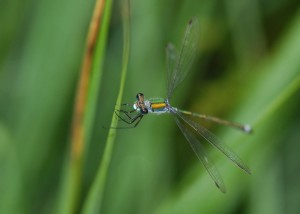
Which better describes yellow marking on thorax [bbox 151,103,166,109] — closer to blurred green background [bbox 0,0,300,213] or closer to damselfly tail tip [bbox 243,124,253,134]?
blurred green background [bbox 0,0,300,213]

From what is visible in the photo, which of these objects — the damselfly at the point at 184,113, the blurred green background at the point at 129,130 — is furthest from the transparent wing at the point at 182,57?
the blurred green background at the point at 129,130

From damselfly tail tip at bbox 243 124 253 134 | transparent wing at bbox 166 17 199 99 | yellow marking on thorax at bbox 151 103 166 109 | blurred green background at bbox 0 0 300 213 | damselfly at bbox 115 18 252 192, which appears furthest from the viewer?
transparent wing at bbox 166 17 199 99

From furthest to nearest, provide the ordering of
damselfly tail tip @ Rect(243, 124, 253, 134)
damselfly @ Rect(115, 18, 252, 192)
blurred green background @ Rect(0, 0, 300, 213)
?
1. blurred green background @ Rect(0, 0, 300, 213)
2. damselfly @ Rect(115, 18, 252, 192)
3. damselfly tail tip @ Rect(243, 124, 253, 134)

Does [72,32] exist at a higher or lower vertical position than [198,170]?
higher

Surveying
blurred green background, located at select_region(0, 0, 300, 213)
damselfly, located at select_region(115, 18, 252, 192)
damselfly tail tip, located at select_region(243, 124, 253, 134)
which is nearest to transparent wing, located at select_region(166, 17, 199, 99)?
damselfly, located at select_region(115, 18, 252, 192)

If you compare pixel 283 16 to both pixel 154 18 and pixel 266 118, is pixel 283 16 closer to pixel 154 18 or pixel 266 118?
pixel 154 18

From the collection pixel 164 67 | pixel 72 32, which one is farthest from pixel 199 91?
pixel 72 32

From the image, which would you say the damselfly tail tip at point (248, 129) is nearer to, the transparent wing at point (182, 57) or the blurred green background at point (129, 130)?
the blurred green background at point (129, 130)
